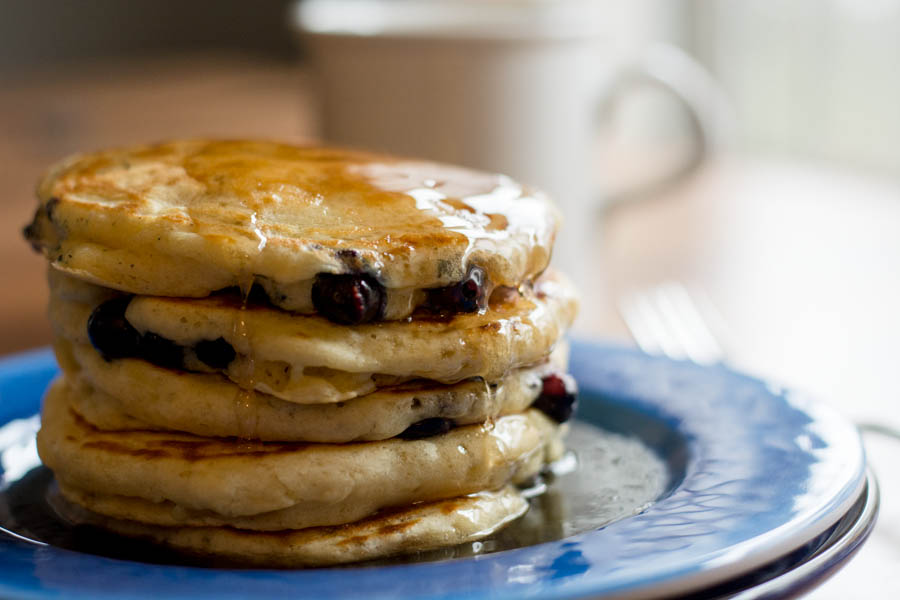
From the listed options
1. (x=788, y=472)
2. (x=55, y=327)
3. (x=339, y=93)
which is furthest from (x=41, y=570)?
(x=339, y=93)

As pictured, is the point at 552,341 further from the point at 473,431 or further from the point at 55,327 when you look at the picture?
the point at 55,327

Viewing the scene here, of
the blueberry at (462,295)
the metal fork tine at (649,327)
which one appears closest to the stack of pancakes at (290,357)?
the blueberry at (462,295)

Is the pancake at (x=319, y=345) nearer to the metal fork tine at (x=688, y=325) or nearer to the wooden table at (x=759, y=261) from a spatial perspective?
the wooden table at (x=759, y=261)

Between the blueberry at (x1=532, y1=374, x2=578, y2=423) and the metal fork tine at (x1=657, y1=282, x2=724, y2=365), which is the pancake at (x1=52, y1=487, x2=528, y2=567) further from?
the metal fork tine at (x1=657, y1=282, x2=724, y2=365)

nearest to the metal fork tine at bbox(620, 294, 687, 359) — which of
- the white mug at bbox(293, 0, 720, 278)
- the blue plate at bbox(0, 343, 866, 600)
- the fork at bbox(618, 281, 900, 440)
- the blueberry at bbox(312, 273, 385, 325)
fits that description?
the fork at bbox(618, 281, 900, 440)

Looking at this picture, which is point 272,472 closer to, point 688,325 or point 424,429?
point 424,429

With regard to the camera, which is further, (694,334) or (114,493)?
(694,334)

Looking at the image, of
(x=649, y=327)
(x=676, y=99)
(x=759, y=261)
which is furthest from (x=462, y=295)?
(x=759, y=261)
